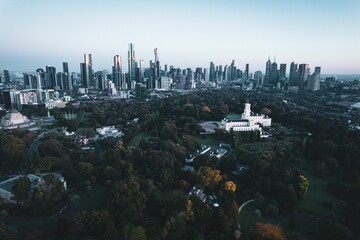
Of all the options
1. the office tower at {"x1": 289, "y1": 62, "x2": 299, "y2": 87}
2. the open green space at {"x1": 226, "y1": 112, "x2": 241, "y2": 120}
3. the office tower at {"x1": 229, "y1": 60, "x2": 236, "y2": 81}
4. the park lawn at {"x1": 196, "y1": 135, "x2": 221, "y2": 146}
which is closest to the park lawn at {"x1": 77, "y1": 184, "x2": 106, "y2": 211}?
the park lawn at {"x1": 196, "y1": 135, "x2": 221, "y2": 146}

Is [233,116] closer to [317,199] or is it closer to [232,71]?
[317,199]

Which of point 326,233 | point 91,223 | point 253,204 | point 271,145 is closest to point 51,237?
point 91,223

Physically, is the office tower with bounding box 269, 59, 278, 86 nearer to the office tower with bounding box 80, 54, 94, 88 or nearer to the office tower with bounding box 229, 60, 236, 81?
the office tower with bounding box 229, 60, 236, 81

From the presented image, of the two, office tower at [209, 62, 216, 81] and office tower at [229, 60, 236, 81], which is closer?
office tower at [209, 62, 216, 81]

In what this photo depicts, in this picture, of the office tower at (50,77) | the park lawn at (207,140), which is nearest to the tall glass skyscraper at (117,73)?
the office tower at (50,77)

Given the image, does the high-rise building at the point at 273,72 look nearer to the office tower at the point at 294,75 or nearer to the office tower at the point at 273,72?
the office tower at the point at 273,72

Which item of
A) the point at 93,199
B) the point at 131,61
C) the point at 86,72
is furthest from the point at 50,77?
the point at 93,199
